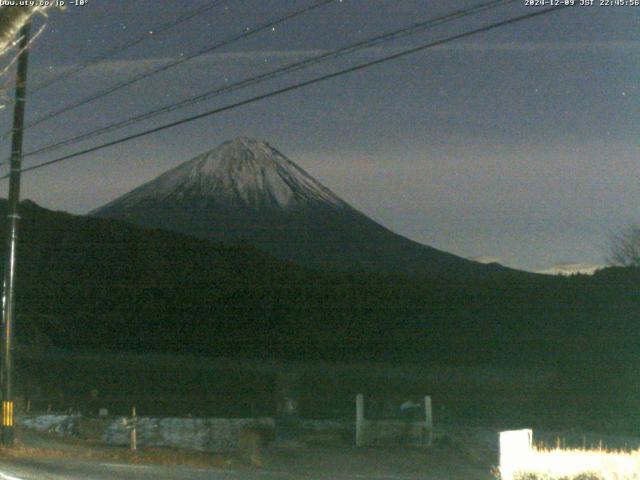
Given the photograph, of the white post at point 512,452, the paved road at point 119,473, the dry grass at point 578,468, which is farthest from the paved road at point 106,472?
the dry grass at point 578,468

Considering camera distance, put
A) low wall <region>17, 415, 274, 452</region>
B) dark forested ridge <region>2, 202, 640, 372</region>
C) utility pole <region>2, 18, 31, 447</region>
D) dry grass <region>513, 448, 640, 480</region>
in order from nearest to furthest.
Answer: dry grass <region>513, 448, 640, 480</region> < utility pole <region>2, 18, 31, 447</region> < low wall <region>17, 415, 274, 452</region> < dark forested ridge <region>2, 202, 640, 372</region>

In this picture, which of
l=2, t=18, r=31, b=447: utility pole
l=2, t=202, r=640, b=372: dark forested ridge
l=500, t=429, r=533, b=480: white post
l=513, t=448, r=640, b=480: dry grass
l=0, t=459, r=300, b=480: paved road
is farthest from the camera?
l=2, t=202, r=640, b=372: dark forested ridge

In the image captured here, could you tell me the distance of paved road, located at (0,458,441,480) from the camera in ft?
44.5

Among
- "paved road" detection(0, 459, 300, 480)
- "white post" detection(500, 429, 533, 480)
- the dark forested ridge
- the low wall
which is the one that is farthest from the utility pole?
the dark forested ridge

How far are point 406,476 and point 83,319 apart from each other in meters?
59.3

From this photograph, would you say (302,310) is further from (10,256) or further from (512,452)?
(512,452)

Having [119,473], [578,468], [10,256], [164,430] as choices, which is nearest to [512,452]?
[578,468]

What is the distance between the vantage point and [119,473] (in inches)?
559

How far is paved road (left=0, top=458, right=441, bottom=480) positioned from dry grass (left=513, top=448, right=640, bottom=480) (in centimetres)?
288

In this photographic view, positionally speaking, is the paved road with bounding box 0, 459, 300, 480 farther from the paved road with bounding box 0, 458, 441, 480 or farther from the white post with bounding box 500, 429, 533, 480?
the white post with bounding box 500, 429, 533, 480

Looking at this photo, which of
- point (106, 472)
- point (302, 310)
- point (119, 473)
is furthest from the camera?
point (302, 310)

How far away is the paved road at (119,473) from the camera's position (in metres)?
13.6

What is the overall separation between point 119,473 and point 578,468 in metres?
7.11

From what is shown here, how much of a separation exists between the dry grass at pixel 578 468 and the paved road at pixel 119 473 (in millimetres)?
2883
